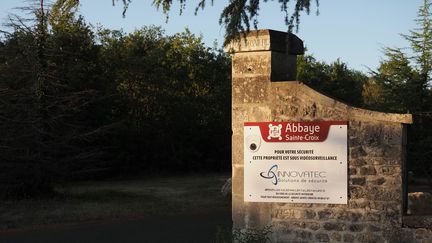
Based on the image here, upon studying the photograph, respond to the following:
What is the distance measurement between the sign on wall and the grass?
7.84m

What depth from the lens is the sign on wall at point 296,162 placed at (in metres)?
7.75

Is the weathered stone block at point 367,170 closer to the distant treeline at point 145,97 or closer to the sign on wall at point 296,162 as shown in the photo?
the sign on wall at point 296,162

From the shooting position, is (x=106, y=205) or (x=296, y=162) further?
(x=106, y=205)

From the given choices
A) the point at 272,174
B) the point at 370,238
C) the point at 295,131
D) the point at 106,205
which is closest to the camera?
the point at 370,238

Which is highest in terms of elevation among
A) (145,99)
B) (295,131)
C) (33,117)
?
A: (145,99)

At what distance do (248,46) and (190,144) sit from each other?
2630 cm

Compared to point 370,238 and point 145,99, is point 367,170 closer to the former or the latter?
point 370,238

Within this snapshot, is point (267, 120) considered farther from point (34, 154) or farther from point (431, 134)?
point (431, 134)

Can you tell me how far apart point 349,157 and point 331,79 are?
33.6 m

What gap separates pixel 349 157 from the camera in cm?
771

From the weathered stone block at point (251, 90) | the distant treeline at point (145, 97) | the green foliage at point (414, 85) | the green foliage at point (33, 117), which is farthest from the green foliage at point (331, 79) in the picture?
the weathered stone block at point (251, 90)

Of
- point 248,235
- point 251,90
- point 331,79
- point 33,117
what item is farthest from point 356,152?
point 331,79

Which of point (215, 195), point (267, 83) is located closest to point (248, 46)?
point (267, 83)

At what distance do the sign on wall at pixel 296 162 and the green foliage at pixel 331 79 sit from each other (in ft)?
99.3
